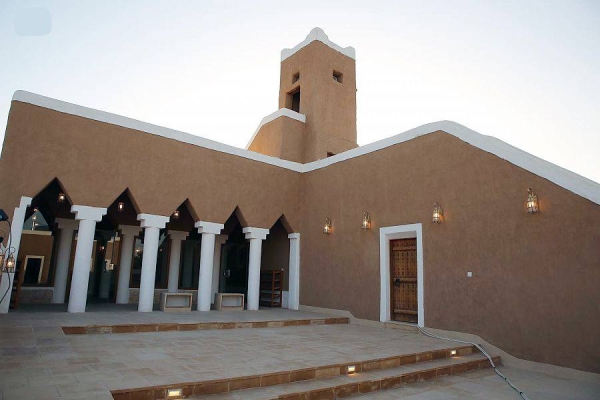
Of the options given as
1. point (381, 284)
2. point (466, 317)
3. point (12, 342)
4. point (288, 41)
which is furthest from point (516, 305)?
point (288, 41)

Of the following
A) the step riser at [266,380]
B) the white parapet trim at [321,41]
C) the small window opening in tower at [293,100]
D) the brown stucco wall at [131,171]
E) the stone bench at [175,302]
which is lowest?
the step riser at [266,380]

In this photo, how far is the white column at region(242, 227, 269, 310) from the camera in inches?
432

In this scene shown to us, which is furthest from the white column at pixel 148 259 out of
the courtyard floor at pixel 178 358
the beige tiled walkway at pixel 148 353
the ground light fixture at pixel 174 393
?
the ground light fixture at pixel 174 393

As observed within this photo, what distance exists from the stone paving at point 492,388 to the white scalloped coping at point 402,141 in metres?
2.75

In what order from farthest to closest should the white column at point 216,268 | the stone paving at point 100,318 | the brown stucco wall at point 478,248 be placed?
the white column at point 216,268
the stone paving at point 100,318
the brown stucco wall at point 478,248

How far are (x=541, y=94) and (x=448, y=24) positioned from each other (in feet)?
9.45

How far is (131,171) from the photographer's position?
909 centimetres

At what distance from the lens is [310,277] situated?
1118 centimetres

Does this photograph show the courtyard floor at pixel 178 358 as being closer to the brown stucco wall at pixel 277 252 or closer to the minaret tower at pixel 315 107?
the brown stucco wall at pixel 277 252

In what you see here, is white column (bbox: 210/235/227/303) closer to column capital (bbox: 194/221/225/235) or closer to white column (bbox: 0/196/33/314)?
column capital (bbox: 194/221/225/235)

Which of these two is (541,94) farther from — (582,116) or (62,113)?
(62,113)

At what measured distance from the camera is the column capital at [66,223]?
1117 cm

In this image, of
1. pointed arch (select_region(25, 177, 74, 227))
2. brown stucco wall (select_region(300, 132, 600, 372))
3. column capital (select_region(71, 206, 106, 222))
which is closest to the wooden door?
brown stucco wall (select_region(300, 132, 600, 372))

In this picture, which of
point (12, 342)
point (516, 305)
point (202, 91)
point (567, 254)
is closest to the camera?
point (12, 342)
